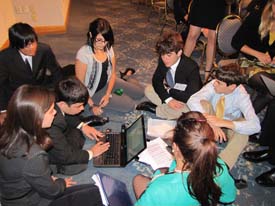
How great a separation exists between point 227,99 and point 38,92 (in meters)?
1.44

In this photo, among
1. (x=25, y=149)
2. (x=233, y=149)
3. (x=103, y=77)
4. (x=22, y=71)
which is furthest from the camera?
(x=103, y=77)

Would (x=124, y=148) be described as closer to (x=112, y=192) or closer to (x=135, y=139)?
(x=135, y=139)

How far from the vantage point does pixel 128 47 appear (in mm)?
4453

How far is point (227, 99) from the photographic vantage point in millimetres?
2186

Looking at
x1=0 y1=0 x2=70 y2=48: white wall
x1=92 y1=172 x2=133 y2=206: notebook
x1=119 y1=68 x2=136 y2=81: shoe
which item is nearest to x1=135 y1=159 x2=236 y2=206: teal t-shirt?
x1=92 y1=172 x2=133 y2=206: notebook

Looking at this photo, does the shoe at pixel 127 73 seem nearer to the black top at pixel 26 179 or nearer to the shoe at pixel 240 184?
the shoe at pixel 240 184

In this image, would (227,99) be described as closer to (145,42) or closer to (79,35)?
(145,42)

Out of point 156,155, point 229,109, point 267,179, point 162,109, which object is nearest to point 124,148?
point 156,155

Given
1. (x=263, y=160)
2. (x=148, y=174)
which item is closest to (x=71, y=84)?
(x=148, y=174)

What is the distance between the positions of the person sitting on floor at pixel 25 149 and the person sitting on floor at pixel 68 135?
0.38 m

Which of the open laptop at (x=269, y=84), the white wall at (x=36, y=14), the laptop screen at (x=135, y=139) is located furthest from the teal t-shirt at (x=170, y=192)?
the white wall at (x=36, y=14)

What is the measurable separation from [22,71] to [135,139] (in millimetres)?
1229

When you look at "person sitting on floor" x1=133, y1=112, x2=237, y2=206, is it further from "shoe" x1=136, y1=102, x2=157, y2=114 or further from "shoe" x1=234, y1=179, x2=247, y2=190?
"shoe" x1=136, y1=102, x2=157, y2=114

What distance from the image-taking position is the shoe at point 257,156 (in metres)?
2.34
